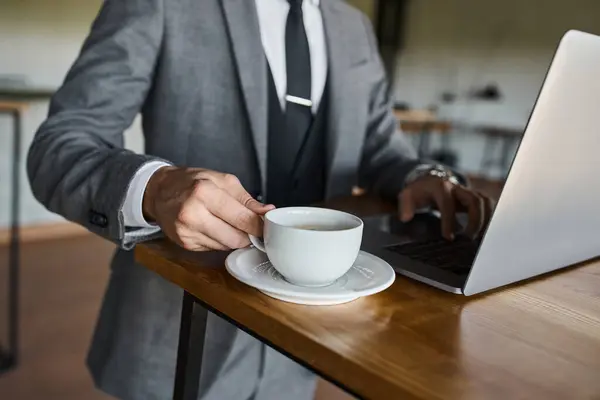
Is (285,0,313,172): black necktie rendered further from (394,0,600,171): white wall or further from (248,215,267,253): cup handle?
(394,0,600,171): white wall

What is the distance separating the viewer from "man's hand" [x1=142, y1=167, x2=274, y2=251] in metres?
0.54

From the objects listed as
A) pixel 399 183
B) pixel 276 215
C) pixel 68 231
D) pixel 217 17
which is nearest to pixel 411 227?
pixel 399 183

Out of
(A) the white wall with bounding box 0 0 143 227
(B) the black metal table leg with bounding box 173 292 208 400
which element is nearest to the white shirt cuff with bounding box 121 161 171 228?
(B) the black metal table leg with bounding box 173 292 208 400

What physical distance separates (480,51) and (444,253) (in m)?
5.58

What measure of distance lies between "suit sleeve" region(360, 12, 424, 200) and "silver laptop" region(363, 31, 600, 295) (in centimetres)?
40

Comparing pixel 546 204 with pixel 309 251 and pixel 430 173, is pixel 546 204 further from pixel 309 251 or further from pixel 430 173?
pixel 430 173

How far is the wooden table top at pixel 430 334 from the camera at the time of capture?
15.4 inches

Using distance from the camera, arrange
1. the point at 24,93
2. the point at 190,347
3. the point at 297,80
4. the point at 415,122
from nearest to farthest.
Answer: the point at 190,347
the point at 297,80
the point at 24,93
the point at 415,122

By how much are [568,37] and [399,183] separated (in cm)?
53

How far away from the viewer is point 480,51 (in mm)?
5809

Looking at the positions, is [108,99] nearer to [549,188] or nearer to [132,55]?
[132,55]

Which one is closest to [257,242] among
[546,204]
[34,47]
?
[546,204]

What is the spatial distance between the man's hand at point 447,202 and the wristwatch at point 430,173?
32mm

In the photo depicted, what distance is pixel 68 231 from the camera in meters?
3.46
